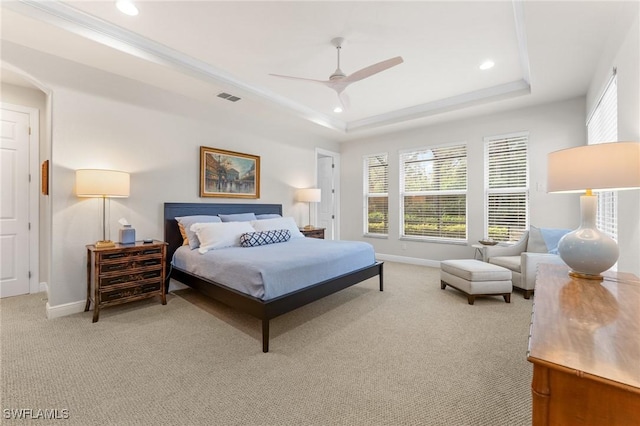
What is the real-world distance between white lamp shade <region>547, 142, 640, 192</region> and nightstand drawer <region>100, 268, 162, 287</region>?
12.6 feet

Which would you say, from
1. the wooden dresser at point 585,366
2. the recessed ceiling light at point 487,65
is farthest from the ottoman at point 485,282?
the recessed ceiling light at point 487,65

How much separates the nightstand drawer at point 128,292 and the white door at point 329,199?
4.03m

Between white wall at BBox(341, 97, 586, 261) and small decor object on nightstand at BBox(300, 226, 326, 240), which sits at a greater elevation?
white wall at BBox(341, 97, 586, 261)

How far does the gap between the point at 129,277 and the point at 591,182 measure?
4.01 meters

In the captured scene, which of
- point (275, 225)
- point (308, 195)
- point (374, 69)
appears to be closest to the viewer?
point (374, 69)

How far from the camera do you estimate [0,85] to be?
3.43 meters

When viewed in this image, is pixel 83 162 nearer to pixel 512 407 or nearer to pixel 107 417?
pixel 107 417

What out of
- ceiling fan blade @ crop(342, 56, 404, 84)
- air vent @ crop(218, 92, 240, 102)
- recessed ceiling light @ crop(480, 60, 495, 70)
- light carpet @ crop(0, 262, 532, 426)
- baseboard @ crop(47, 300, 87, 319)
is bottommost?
light carpet @ crop(0, 262, 532, 426)

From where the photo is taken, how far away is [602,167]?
5.03 ft

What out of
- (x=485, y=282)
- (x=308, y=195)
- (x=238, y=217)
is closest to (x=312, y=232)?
(x=308, y=195)

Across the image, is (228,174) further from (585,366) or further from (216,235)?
(585,366)

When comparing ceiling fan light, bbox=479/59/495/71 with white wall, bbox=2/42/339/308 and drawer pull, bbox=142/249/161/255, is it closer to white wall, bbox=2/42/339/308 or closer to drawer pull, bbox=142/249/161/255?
white wall, bbox=2/42/339/308

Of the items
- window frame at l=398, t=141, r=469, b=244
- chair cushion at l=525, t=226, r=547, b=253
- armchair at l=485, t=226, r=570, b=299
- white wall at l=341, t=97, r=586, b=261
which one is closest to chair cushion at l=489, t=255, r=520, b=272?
armchair at l=485, t=226, r=570, b=299

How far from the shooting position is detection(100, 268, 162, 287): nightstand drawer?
2.88 m
